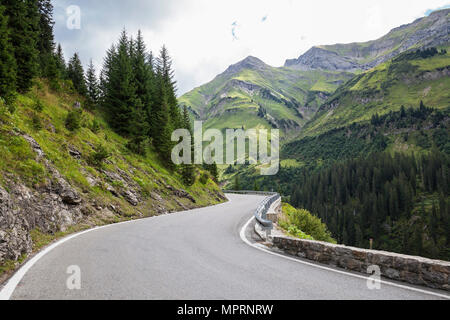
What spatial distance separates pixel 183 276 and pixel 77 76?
3038 cm

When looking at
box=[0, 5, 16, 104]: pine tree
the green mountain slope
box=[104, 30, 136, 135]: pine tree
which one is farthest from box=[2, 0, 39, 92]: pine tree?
box=[104, 30, 136, 135]: pine tree

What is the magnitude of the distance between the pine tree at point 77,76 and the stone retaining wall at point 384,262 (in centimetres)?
2871

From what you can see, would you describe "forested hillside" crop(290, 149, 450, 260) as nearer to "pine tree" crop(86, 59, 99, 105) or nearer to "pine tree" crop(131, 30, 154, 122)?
"pine tree" crop(131, 30, 154, 122)

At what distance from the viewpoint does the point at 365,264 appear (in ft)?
19.5

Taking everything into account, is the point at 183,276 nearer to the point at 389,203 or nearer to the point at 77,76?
the point at 77,76

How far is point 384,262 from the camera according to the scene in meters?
5.71

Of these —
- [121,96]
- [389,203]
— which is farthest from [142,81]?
[389,203]

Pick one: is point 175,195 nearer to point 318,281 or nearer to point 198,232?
point 198,232

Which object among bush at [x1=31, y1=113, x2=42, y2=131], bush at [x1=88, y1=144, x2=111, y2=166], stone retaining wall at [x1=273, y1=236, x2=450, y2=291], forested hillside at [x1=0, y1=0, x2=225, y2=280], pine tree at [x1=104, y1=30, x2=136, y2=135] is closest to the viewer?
stone retaining wall at [x1=273, y1=236, x2=450, y2=291]

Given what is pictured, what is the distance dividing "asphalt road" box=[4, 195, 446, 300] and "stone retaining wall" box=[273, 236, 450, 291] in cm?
35

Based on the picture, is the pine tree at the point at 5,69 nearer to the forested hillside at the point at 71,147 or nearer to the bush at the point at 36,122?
the forested hillside at the point at 71,147

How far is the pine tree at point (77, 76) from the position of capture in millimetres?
27750

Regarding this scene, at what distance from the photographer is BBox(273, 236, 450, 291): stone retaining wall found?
4.93 metres

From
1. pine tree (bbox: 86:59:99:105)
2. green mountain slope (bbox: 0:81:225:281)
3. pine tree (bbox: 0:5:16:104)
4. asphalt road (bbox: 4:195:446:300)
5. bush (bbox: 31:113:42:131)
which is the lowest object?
asphalt road (bbox: 4:195:446:300)
